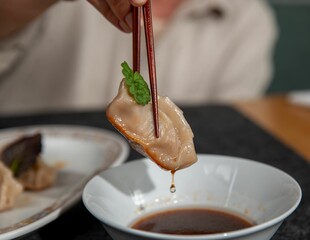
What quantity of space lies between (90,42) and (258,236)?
6.67 ft

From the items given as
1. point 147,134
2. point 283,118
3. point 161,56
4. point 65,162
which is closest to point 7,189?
point 65,162

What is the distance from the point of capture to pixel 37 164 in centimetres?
144

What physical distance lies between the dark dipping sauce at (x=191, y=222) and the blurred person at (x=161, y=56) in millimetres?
1596

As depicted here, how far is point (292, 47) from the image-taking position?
3539 millimetres

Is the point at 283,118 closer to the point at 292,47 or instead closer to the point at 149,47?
the point at 149,47

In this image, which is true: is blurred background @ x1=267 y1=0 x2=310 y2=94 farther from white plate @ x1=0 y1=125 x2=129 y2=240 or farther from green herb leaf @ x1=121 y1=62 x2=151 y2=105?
green herb leaf @ x1=121 y1=62 x2=151 y2=105

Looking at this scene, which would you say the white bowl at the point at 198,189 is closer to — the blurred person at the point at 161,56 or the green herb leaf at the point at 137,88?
the green herb leaf at the point at 137,88

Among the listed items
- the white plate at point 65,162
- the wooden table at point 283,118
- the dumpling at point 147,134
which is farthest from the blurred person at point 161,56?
the dumpling at point 147,134

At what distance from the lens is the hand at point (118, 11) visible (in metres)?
1.12

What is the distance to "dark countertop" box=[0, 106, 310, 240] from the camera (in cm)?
111

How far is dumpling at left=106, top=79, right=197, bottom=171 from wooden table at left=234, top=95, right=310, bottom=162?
25.9 inches

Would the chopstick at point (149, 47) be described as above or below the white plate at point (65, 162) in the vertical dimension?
above

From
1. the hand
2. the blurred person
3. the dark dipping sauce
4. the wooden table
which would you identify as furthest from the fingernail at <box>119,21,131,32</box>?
the blurred person

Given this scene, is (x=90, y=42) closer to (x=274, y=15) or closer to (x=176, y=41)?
(x=176, y=41)
